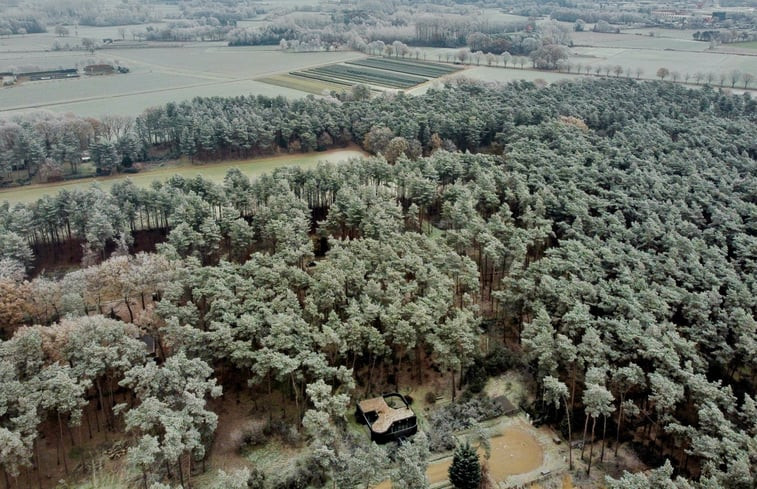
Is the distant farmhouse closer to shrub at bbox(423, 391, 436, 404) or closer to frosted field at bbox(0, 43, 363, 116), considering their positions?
frosted field at bbox(0, 43, 363, 116)

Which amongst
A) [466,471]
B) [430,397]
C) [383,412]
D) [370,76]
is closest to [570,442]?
[466,471]

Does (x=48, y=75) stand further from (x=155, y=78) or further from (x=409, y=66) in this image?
(x=409, y=66)

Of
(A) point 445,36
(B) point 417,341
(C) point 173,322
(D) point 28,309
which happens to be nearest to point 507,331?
(B) point 417,341

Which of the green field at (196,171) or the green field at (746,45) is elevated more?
the green field at (746,45)

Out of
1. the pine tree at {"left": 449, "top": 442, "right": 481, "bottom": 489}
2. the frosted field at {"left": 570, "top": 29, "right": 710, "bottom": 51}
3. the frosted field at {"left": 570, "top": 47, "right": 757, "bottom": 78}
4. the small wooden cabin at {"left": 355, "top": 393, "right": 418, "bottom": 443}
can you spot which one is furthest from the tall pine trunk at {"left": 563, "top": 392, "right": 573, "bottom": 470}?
the frosted field at {"left": 570, "top": 29, "right": 710, "bottom": 51}

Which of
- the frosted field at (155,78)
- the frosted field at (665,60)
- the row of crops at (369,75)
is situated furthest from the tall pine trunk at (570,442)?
the frosted field at (665,60)

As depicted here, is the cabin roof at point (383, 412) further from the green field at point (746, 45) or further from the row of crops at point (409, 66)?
the green field at point (746, 45)
